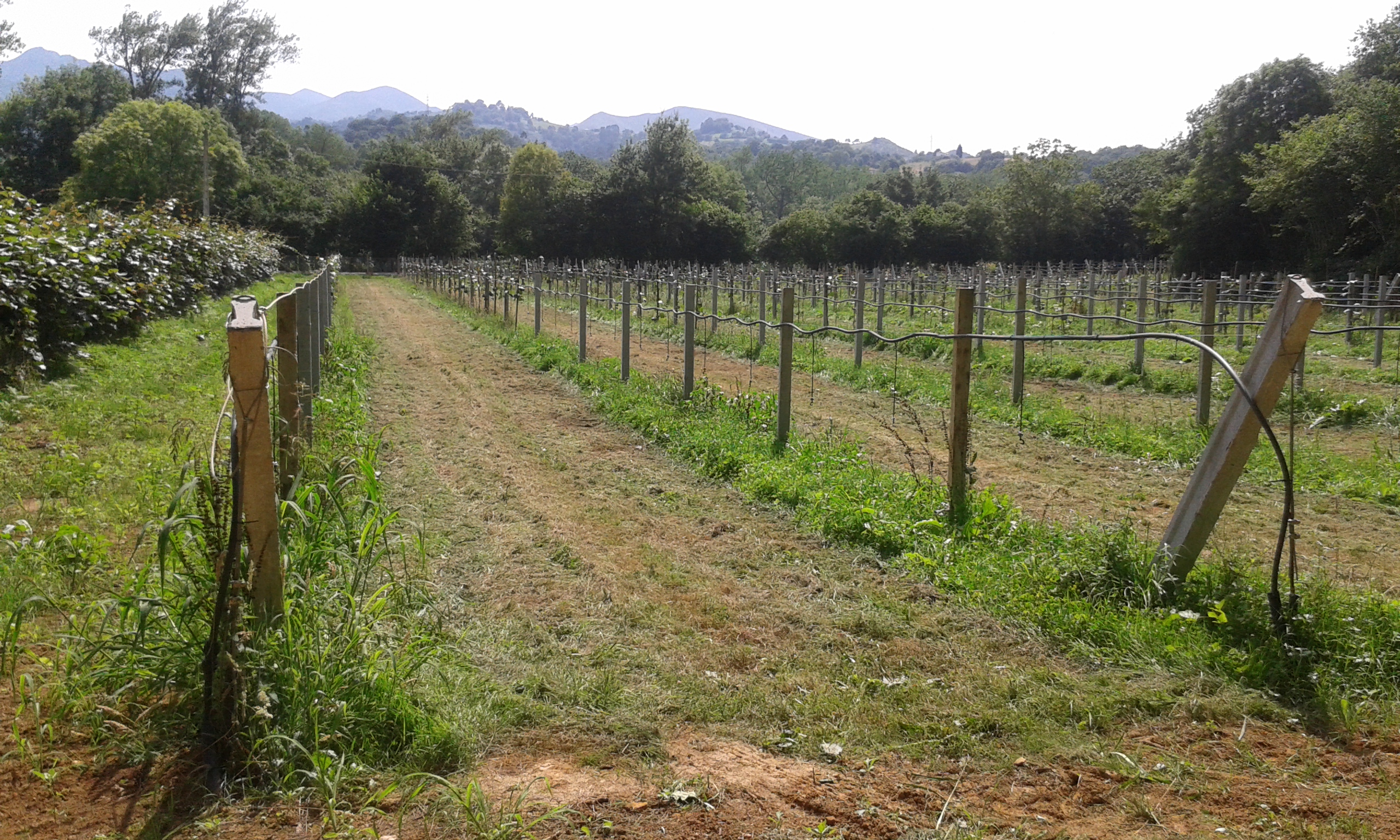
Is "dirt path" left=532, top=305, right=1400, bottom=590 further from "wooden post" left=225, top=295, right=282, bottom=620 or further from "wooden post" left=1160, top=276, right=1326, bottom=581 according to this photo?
"wooden post" left=225, top=295, right=282, bottom=620

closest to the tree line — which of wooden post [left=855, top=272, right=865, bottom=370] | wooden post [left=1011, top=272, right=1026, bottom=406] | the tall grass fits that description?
wooden post [left=855, top=272, right=865, bottom=370]

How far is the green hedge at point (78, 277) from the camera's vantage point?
9.15 meters

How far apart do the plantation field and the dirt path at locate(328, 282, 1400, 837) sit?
0.05ft

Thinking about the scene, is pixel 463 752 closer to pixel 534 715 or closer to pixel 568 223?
pixel 534 715

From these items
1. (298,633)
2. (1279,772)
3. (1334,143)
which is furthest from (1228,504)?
(1334,143)

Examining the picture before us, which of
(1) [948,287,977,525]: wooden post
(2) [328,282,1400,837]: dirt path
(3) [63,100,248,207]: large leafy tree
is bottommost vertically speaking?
(2) [328,282,1400,837]: dirt path

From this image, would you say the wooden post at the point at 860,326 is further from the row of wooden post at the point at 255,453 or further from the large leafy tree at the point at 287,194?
the large leafy tree at the point at 287,194

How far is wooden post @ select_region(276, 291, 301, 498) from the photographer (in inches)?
192

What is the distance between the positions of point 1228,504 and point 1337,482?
141 cm

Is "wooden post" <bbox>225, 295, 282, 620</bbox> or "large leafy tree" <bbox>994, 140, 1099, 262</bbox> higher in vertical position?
"large leafy tree" <bbox>994, 140, 1099, 262</bbox>

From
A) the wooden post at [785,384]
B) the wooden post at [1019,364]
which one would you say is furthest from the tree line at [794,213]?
the wooden post at [785,384]

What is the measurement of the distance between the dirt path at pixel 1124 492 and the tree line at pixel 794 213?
1094 inches

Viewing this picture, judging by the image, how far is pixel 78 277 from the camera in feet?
34.3

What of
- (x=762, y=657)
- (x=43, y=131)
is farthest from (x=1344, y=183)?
(x=43, y=131)
